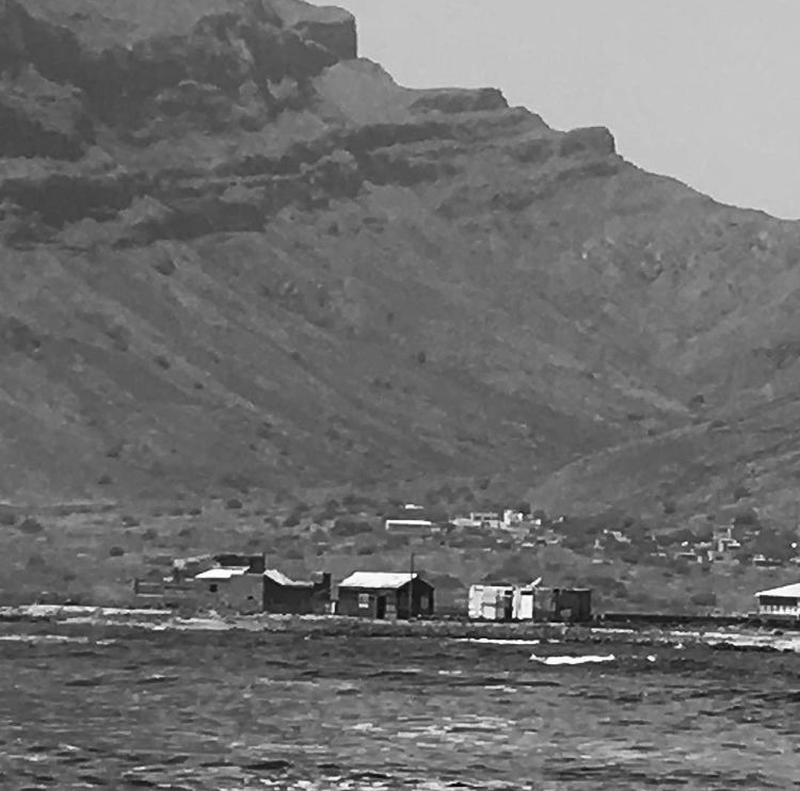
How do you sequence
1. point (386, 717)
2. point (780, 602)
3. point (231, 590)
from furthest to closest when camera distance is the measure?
point (780, 602) < point (231, 590) < point (386, 717)

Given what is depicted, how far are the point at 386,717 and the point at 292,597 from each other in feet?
324

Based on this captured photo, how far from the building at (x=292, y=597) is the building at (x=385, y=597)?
11.8ft

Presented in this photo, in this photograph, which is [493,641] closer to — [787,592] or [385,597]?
[385,597]

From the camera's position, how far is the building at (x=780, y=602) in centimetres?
19150

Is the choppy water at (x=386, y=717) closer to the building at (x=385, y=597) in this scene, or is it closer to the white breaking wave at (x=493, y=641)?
the white breaking wave at (x=493, y=641)

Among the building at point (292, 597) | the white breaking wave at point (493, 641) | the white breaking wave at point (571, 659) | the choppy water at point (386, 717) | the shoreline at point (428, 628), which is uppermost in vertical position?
the building at point (292, 597)

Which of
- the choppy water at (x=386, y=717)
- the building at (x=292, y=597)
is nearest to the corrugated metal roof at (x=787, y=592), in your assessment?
the building at (x=292, y=597)

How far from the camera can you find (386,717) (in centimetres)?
8631

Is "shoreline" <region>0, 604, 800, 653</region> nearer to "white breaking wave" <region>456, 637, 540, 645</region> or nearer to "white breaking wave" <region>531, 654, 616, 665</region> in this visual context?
"white breaking wave" <region>456, 637, 540, 645</region>

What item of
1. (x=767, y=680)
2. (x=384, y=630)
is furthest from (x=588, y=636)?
(x=767, y=680)

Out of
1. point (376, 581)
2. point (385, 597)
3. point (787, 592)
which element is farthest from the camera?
point (787, 592)

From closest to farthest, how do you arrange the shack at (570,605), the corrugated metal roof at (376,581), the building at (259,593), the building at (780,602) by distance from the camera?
the shack at (570,605) < the corrugated metal roof at (376,581) < the building at (259,593) < the building at (780,602)

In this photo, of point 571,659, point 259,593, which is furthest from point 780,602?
point 571,659

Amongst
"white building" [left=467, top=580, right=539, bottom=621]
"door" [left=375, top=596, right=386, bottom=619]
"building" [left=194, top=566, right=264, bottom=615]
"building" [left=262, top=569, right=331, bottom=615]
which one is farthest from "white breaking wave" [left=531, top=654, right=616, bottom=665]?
"building" [left=194, top=566, right=264, bottom=615]
